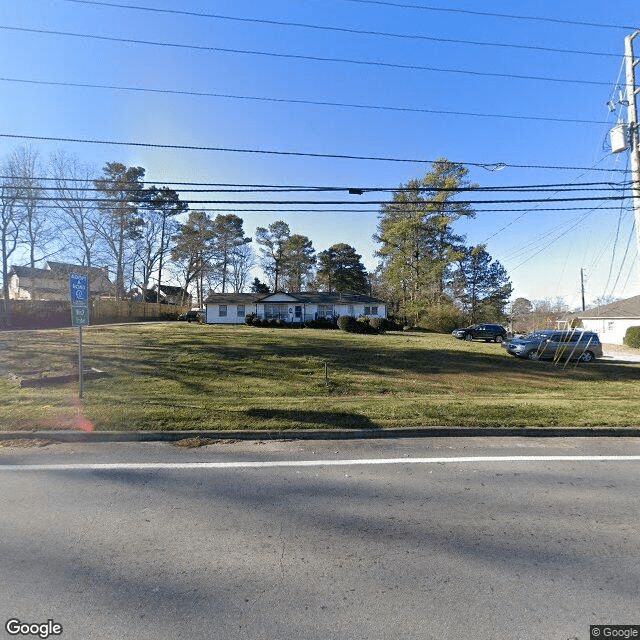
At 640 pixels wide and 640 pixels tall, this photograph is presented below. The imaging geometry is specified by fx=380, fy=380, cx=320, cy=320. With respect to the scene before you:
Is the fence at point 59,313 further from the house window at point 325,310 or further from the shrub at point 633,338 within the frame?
the shrub at point 633,338

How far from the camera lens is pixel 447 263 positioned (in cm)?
4191

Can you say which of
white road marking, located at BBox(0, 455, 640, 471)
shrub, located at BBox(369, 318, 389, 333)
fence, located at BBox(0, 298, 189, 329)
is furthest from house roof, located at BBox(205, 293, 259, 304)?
white road marking, located at BBox(0, 455, 640, 471)

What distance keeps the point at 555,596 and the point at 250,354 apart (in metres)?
13.3

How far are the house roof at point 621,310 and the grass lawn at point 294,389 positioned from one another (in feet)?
89.2

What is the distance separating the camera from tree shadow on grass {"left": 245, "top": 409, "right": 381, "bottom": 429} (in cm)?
659

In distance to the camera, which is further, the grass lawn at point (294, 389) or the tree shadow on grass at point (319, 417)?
the grass lawn at point (294, 389)

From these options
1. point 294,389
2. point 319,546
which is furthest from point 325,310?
point 319,546

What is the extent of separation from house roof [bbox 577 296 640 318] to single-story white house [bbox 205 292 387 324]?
22.7 m

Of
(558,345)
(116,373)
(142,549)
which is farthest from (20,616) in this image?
(558,345)

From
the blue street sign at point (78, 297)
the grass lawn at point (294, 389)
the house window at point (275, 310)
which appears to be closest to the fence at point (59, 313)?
the house window at point (275, 310)

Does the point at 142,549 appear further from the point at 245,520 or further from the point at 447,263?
the point at 447,263

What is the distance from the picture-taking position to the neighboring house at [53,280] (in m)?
43.4

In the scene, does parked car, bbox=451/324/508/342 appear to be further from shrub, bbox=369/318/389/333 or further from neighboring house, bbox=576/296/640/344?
neighboring house, bbox=576/296/640/344

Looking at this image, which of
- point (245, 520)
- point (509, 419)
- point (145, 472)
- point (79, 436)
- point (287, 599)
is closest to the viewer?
point (287, 599)
